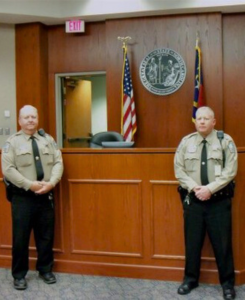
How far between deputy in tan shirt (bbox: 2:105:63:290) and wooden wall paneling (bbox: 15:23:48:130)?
270 cm

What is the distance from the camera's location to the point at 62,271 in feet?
11.5

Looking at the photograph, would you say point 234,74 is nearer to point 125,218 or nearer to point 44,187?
point 125,218

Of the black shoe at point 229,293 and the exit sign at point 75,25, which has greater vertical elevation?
the exit sign at point 75,25

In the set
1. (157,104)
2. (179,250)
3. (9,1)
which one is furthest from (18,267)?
(9,1)

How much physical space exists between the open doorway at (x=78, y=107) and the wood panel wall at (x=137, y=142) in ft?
0.49

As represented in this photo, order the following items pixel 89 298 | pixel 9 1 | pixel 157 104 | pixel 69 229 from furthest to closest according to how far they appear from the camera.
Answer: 1. pixel 157 104
2. pixel 9 1
3. pixel 69 229
4. pixel 89 298

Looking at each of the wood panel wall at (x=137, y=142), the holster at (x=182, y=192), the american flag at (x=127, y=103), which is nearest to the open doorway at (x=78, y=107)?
the wood panel wall at (x=137, y=142)

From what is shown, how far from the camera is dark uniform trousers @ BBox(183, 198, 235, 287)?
9.66 ft

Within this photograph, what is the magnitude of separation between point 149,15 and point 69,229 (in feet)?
11.1

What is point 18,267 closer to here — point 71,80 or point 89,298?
point 89,298

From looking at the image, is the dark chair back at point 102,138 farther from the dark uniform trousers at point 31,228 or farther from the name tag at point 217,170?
the name tag at point 217,170

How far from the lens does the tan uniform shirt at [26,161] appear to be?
10.0ft

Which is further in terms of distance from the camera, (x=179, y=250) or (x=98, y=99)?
(x=98, y=99)

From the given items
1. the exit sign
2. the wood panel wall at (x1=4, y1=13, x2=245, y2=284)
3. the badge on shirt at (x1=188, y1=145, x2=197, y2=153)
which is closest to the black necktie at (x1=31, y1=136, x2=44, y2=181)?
the wood panel wall at (x1=4, y1=13, x2=245, y2=284)
